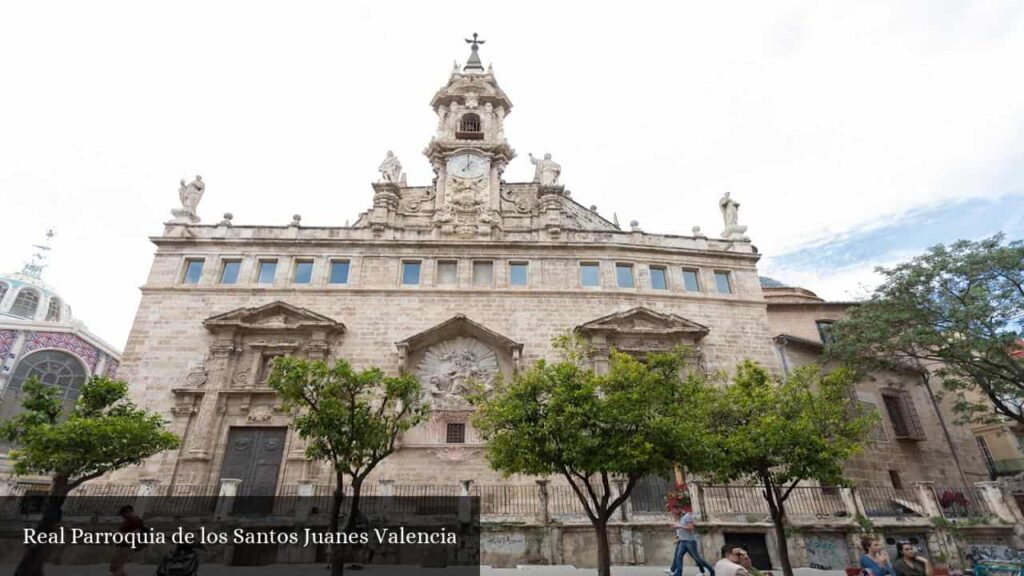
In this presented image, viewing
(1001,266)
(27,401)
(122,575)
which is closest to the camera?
(122,575)

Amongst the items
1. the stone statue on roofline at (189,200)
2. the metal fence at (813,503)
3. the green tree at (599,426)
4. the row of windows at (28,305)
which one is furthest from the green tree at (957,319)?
the row of windows at (28,305)

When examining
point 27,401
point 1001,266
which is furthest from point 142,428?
point 1001,266

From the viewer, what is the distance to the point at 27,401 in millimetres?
12375

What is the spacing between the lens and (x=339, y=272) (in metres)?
23.1

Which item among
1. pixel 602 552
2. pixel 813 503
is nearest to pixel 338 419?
pixel 602 552

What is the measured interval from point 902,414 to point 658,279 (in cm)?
1196

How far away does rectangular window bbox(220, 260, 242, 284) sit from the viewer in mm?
22688

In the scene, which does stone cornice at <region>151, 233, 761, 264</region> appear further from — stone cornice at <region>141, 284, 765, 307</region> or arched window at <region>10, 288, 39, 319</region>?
arched window at <region>10, 288, 39, 319</region>

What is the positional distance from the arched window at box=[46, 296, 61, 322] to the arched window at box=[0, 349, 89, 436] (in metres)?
14.6

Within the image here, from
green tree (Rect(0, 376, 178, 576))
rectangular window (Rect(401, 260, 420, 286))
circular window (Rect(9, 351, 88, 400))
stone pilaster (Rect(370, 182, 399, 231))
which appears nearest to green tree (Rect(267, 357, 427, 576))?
green tree (Rect(0, 376, 178, 576))

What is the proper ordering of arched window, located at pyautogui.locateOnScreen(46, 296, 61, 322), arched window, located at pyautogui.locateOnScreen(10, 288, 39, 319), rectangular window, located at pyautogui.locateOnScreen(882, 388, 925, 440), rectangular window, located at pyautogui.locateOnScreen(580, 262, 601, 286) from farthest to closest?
arched window, located at pyautogui.locateOnScreen(46, 296, 61, 322), arched window, located at pyautogui.locateOnScreen(10, 288, 39, 319), rectangular window, located at pyautogui.locateOnScreen(580, 262, 601, 286), rectangular window, located at pyautogui.locateOnScreen(882, 388, 925, 440)

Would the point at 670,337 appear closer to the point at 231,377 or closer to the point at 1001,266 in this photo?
the point at 1001,266

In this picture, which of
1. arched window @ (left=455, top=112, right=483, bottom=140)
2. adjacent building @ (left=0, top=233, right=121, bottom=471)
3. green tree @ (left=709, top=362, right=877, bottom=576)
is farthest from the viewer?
adjacent building @ (left=0, top=233, right=121, bottom=471)

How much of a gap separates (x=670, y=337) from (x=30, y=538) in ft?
65.7
